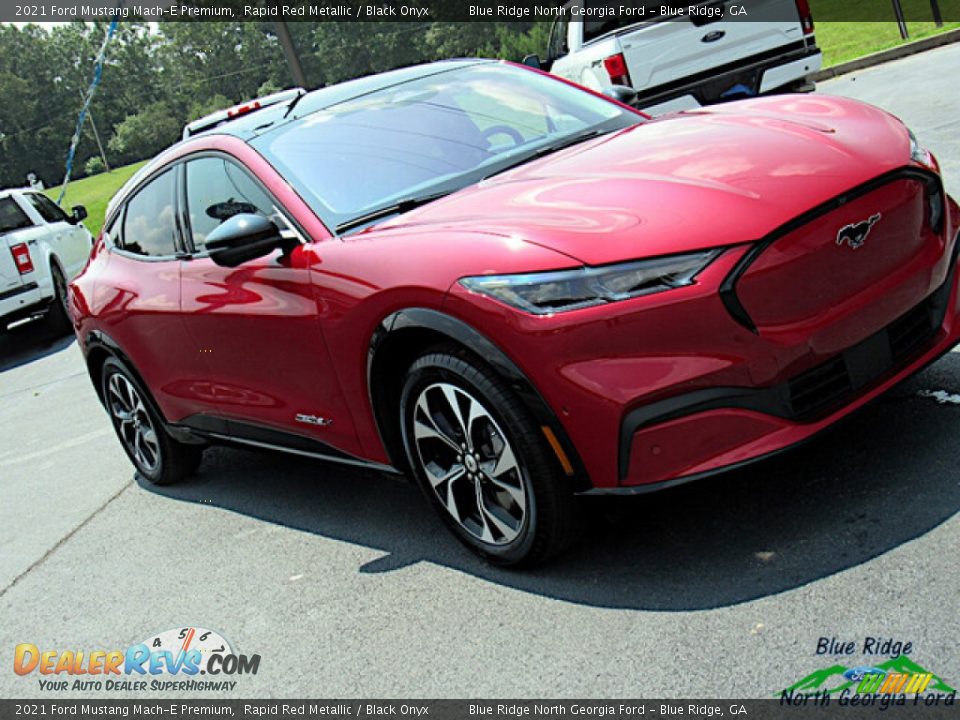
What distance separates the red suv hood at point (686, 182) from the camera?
3.59 metres

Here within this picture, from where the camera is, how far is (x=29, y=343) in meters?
15.0

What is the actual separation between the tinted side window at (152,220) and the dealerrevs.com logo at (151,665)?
183 centimetres

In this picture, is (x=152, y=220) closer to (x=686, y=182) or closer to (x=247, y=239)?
(x=247, y=239)

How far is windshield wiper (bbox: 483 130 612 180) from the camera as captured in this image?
4.78 m

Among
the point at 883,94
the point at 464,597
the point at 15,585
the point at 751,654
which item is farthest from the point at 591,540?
the point at 883,94

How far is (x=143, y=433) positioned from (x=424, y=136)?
2454 millimetres

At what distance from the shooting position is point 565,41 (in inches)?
559

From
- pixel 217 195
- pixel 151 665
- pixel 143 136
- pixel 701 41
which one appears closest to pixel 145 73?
pixel 143 136

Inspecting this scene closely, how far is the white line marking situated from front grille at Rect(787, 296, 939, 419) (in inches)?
26.7

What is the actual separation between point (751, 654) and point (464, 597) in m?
1.15

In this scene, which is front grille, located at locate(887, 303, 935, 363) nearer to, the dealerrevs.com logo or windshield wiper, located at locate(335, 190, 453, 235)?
windshield wiper, located at locate(335, 190, 453, 235)

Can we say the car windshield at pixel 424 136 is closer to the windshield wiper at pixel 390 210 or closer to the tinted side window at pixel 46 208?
the windshield wiper at pixel 390 210

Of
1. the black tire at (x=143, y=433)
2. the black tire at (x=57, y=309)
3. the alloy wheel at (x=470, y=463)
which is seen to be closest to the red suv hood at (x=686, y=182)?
the alloy wheel at (x=470, y=463)

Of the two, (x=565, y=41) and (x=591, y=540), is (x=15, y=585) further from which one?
(x=565, y=41)
